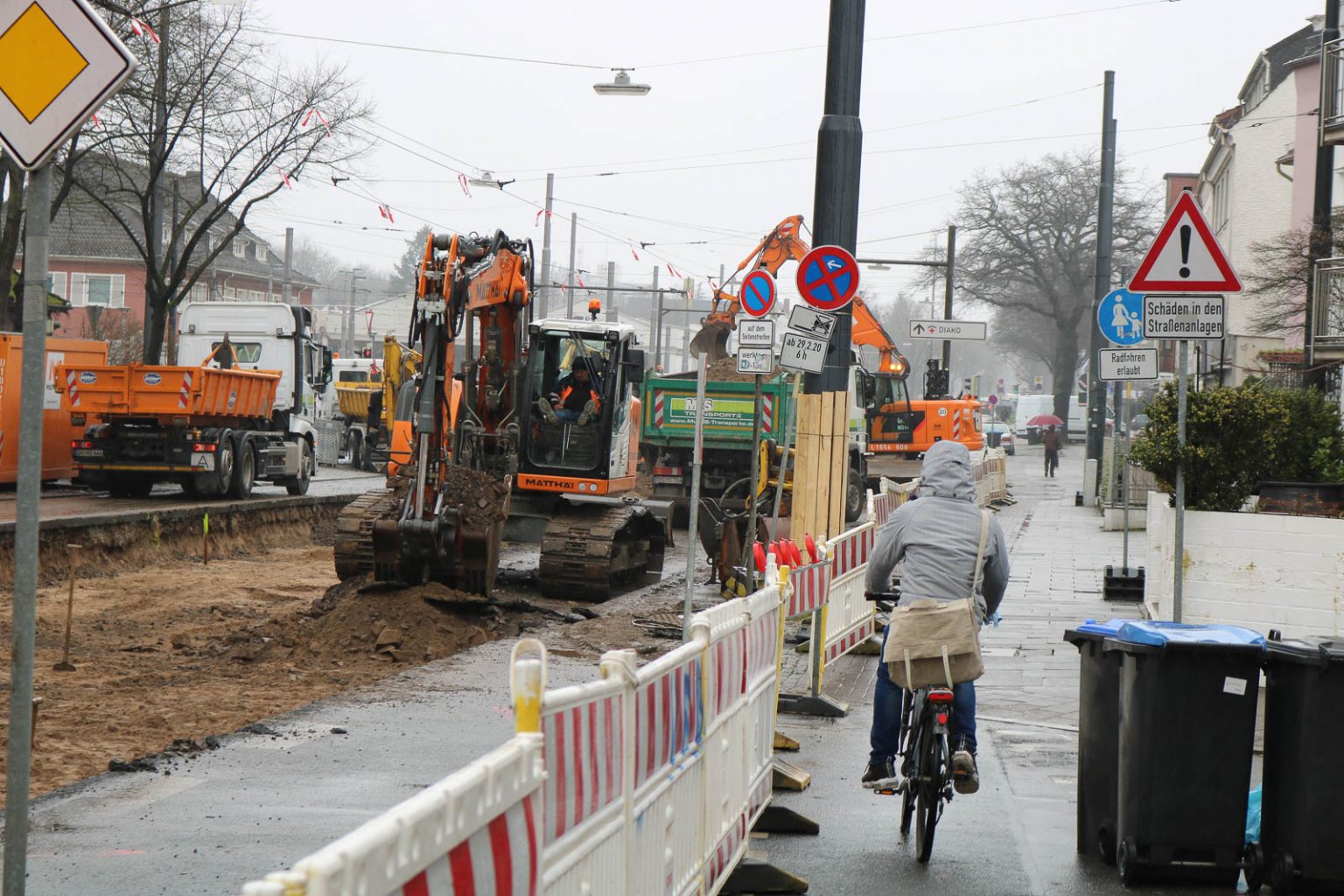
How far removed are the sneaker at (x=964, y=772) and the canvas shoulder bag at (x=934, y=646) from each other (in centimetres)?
32

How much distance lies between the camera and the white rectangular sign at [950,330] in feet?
95.5

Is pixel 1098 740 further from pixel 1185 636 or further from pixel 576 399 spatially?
pixel 576 399

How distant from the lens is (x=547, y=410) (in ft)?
64.6

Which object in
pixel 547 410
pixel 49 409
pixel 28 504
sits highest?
pixel 547 410

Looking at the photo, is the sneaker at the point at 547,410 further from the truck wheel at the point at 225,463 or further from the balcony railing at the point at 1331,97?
the balcony railing at the point at 1331,97

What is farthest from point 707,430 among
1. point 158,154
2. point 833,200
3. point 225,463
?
point 833,200

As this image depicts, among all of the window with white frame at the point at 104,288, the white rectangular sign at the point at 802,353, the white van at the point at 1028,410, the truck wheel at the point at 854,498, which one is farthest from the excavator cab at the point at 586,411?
the white van at the point at 1028,410

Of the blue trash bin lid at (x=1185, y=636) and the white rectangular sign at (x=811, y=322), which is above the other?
the white rectangular sign at (x=811, y=322)

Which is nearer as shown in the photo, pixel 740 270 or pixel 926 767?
pixel 926 767

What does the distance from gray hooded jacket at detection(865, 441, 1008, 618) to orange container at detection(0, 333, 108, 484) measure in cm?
2073

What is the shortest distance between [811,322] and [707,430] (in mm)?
14175

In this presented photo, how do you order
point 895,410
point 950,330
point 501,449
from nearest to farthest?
1. point 501,449
2. point 950,330
3. point 895,410

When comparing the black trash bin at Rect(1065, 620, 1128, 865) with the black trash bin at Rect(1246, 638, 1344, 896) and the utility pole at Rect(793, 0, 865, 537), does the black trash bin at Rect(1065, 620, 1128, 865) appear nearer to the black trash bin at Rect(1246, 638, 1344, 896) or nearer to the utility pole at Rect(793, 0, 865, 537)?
the black trash bin at Rect(1246, 638, 1344, 896)

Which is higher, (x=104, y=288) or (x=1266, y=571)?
(x=104, y=288)
